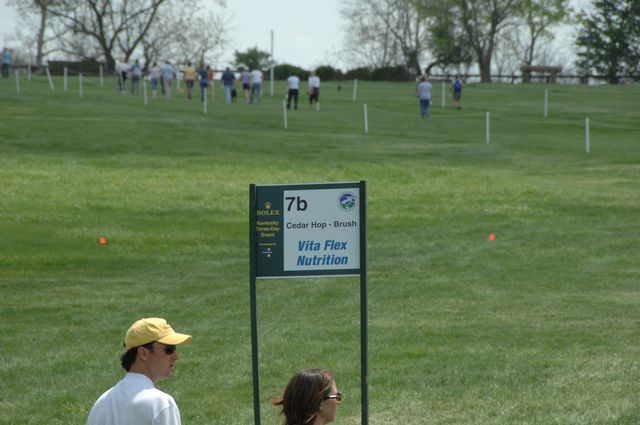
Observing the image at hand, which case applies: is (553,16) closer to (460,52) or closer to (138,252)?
(460,52)

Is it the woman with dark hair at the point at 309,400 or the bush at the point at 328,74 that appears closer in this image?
the woman with dark hair at the point at 309,400

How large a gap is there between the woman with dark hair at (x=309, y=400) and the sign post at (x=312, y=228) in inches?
83.0

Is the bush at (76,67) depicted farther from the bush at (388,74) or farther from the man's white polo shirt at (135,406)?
the man's white polo shirt at (135,406)

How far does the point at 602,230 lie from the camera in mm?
21391

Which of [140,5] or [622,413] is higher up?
[140,5]

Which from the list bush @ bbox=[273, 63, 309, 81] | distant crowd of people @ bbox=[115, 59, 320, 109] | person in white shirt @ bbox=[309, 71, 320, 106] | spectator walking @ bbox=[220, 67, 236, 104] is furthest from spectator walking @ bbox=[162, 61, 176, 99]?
bush @ bbox=[273, 63, 309, 81]

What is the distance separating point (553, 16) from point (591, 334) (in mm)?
77734

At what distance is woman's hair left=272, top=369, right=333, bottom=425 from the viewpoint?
5.34m

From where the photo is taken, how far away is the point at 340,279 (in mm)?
17422

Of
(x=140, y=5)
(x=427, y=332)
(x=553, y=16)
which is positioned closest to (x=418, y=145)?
(x=427, y=332)

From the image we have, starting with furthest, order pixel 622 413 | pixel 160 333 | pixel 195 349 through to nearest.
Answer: pixel 195 349, pixel 622 413, pixel 160 333

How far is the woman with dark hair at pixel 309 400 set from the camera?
534cm

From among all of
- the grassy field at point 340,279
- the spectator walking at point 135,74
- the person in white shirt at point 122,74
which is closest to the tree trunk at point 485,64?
the spectator walking at point 135,74

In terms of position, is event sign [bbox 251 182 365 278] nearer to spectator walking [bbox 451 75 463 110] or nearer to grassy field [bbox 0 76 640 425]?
grassy field [bbox 0 76 640 425]
